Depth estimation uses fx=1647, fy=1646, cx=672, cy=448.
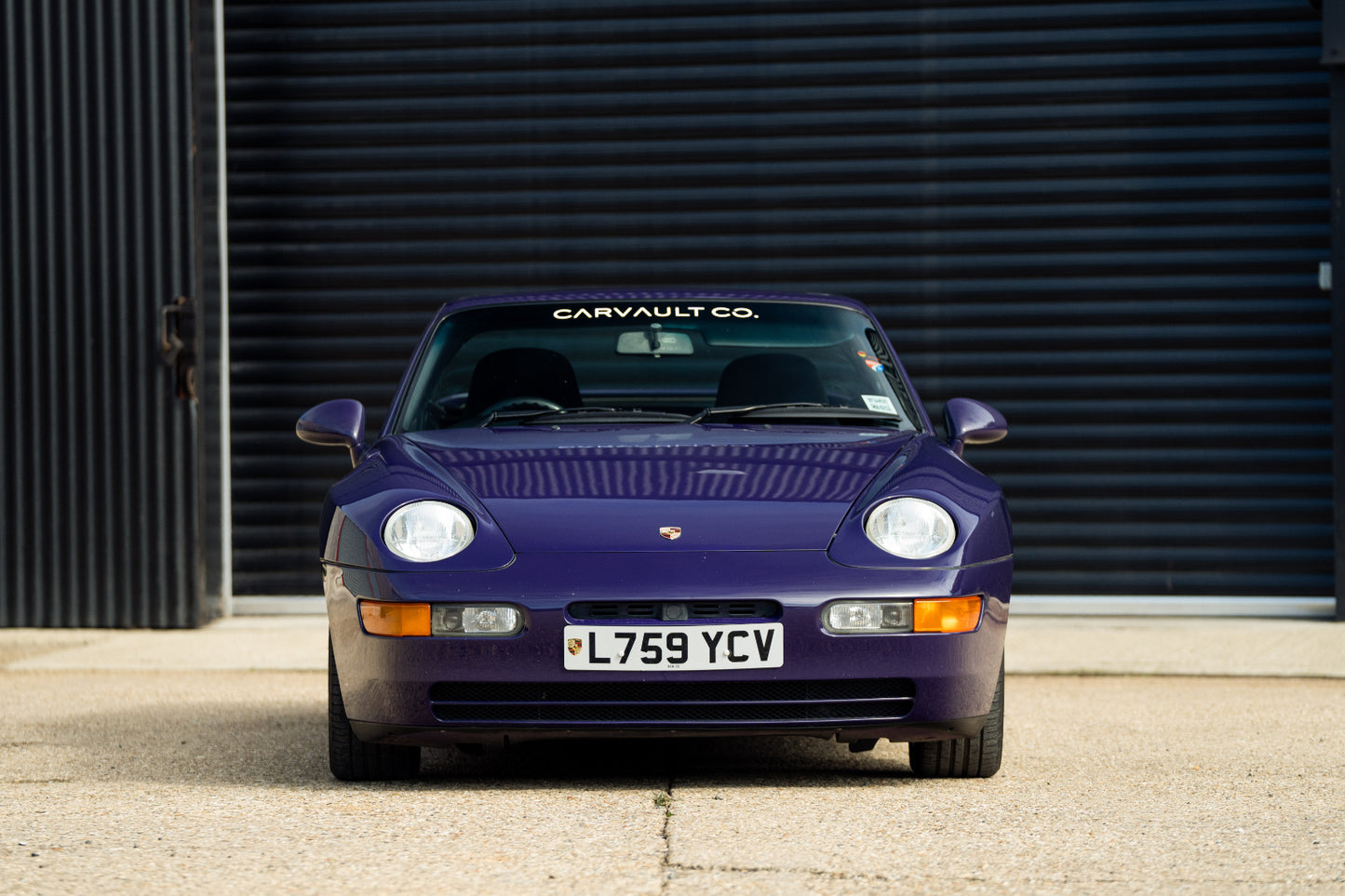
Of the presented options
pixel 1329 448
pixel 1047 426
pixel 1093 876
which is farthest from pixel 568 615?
pixel 1329 448

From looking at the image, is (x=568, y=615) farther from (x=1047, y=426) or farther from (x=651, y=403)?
(x=1047, y=426)

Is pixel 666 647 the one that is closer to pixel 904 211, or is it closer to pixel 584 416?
pixel 584 416

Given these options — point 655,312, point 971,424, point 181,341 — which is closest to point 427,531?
point 655,312

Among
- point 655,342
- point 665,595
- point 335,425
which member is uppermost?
point 655,342

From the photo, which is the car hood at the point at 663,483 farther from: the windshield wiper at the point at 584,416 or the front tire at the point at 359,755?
the front tire at the point at 359,755

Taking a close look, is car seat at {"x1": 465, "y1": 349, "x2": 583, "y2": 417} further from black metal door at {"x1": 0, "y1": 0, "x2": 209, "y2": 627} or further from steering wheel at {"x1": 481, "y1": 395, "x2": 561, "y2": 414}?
black metal door at {"x1": 0, "y1": 0, "x2": 209, "y2": 627}

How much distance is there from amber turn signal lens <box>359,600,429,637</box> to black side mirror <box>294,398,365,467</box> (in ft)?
2.93

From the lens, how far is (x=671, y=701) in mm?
3639

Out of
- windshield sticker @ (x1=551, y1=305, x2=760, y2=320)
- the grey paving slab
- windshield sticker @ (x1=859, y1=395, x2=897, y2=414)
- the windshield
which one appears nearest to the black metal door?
the grey paving slab

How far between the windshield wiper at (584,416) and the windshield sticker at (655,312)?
1.47ft

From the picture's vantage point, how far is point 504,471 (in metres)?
3.92

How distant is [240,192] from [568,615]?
548 centimetres

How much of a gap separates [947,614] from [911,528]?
210 mm

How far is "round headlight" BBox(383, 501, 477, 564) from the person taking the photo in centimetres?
369
